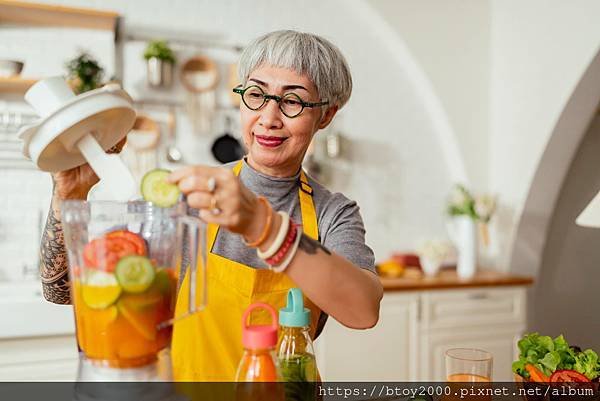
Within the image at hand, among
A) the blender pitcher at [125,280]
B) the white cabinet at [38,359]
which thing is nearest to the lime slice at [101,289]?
the blender pitcher at [125,280]

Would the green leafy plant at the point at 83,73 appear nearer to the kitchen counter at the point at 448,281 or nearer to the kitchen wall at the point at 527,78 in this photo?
the kitchen counter at the point at 448,281

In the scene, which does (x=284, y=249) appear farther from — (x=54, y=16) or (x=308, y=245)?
(x=54, y=16)

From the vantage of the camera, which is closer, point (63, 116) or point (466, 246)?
point (63, 116)

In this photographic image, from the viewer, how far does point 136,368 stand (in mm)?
774

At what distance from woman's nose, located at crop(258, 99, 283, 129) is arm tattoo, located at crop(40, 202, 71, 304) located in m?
0.42

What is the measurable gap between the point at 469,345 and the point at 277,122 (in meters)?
2.46

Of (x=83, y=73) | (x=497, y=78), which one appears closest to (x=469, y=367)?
(x=83, y=73)

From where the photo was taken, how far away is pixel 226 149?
129 inches

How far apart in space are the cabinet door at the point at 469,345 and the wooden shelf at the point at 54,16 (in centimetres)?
223

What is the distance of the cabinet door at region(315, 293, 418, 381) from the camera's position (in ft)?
9.64

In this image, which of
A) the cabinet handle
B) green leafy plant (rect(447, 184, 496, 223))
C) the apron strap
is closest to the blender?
the apron strap

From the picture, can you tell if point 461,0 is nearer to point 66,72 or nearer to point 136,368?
point 66,72

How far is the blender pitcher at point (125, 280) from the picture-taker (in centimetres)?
75

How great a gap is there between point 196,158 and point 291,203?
2.02 meters
